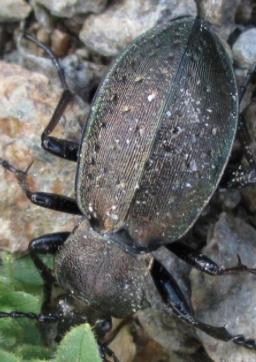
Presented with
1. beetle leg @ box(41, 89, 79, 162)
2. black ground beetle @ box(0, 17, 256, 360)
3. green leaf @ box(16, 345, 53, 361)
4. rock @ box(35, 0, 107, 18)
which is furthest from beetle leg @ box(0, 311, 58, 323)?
rock @ box(35, 0, 107, 18)

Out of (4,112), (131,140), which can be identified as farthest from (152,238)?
(4,112)

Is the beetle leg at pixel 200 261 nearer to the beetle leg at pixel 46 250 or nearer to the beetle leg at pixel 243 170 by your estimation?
the beetle leg at pixel 243 170

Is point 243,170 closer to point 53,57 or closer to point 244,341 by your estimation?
point 244,341

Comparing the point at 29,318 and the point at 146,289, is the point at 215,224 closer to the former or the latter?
the point at 146,289

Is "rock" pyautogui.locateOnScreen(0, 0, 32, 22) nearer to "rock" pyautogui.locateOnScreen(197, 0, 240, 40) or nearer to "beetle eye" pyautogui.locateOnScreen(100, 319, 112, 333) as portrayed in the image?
"rock" pyautogui.locateOnScreen(197, 0, 240, 40)

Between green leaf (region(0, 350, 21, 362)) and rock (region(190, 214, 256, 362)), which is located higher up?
rock (region(190, 214, 256, 362))

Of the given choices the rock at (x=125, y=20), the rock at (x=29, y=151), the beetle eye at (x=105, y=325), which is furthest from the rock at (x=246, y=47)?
the beetle eye at (x=105, y=325)

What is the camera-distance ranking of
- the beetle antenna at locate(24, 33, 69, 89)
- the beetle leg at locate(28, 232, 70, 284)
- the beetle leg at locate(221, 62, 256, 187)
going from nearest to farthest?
1. the beetle leg at locate(221, 62, 256, 187)
2. the beetle leg at locate(28, 232, 70, 284)
3. the beetle antenna at locate(24, 33, 69, 89)
